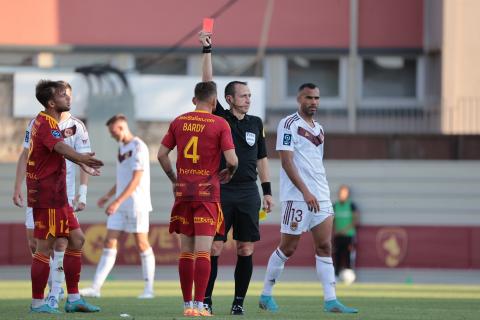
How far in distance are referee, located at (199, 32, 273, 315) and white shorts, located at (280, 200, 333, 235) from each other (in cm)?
29

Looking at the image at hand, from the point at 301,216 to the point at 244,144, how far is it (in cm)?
96

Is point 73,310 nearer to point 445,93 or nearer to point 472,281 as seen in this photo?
point 472,281

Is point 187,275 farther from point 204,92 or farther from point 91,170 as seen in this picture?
point 204,92

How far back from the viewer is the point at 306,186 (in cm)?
1248

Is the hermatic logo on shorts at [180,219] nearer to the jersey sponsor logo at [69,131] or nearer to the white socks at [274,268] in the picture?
the white socks at [274,268]

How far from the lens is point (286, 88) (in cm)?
2997

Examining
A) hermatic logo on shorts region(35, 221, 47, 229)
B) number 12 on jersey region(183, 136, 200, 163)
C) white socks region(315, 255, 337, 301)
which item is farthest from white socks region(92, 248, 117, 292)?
number 12 on jersey region(183, 136, 200, 163)

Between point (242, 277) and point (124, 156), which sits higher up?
point (124, 156)

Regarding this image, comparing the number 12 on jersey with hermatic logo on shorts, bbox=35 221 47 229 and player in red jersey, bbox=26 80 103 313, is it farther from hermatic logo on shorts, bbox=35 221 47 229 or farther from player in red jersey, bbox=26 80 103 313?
hermatic logo on shorts, bbox=35 221 47 229

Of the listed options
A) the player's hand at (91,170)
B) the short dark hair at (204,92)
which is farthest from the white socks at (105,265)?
the short dark hair at (204,92)

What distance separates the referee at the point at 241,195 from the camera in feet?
40.3

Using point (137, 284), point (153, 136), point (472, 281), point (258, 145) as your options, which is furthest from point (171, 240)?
point (258, 145)

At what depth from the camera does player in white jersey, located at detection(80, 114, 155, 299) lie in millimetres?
16500

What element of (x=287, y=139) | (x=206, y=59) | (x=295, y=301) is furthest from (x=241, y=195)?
(x=295, y=301)
